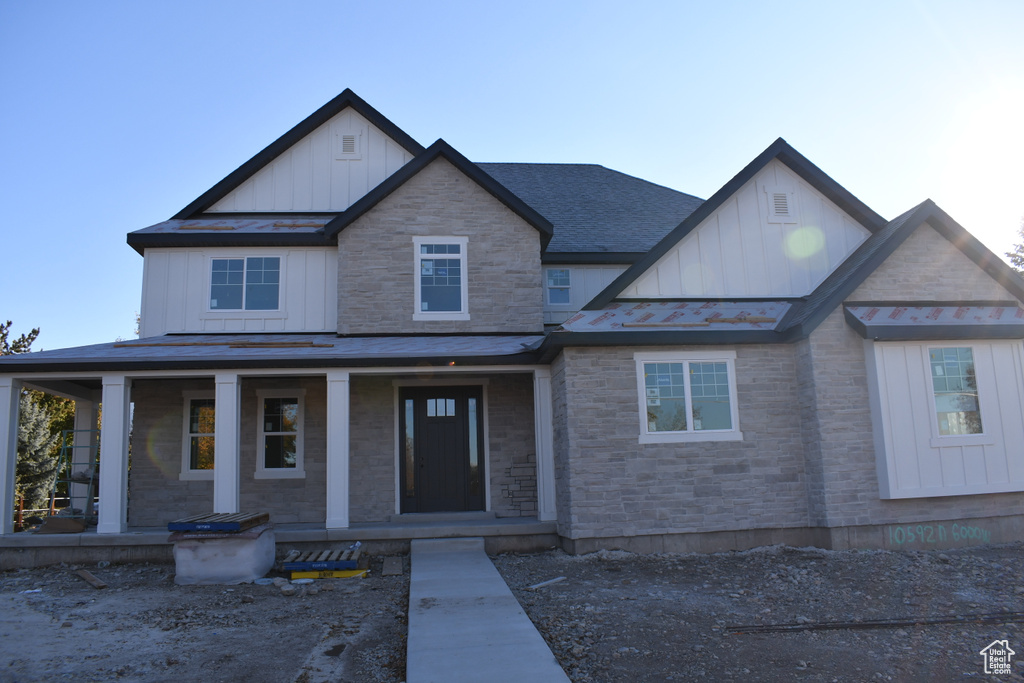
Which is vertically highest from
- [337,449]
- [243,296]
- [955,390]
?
[243,296]

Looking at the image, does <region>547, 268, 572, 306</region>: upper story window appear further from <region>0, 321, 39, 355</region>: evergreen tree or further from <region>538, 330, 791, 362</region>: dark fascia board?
Result: <region>0, 321, 39, 355</region>: evergreen tree

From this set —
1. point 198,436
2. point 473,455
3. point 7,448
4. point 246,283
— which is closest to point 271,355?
point 246,283

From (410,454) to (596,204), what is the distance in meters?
7.35

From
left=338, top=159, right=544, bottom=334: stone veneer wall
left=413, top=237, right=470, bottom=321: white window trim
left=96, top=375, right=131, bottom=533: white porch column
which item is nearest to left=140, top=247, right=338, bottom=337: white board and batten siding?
left=338, top=159, right=544, bottom=334: stone veneer wall

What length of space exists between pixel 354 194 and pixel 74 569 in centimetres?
767

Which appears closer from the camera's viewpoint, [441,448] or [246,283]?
[441,448]

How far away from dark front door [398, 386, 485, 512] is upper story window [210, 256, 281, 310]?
2.99 metres

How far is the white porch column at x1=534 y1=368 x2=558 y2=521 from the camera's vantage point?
35.3 feet

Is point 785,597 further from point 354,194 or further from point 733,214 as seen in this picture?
point 354,194

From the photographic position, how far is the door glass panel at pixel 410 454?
12203 mm

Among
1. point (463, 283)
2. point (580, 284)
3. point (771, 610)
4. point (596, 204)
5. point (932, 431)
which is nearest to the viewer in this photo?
point (771, 610)

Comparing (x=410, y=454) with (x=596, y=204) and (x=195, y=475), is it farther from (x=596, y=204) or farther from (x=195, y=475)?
(x=596, y=204)

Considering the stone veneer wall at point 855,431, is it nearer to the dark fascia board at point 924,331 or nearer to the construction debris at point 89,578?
the dark fascia board at point 924,331

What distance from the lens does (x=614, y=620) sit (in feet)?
21.7
